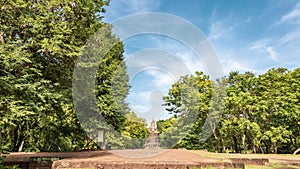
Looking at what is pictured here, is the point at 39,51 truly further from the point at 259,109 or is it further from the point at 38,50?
the point at 259,109

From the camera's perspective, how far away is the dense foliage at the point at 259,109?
798 inches

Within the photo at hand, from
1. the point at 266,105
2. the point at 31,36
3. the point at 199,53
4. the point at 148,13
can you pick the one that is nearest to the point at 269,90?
the point at 266,105

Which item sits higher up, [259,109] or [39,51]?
[39,51]

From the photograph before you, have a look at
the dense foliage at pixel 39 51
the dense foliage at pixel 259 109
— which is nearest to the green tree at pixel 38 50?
the dense foliage at pixel 39 51

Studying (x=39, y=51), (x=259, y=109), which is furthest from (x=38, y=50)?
(x=259, y=109)

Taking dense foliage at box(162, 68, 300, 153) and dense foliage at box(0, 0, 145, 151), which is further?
dense foliage at box(162, 68, 300, 153)

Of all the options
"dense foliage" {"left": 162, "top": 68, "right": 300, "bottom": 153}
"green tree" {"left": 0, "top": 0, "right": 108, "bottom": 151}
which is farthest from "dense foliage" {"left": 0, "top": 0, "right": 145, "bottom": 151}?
"dense foliage" {"left": 162, "top": 68, "right": 300, "bottom": 153}

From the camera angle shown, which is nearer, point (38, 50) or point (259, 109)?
point (38, 50)

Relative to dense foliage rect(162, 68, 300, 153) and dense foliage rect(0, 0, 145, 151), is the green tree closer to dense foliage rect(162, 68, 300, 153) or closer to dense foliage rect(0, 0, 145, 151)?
dense foliage rect(0, 0, 145, 151)

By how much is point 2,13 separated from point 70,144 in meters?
14.0

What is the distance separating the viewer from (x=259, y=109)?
2111 centimetres

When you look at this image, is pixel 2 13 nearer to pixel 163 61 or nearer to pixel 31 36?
pixel 31 36

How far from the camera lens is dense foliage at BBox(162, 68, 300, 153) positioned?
66.5 feet

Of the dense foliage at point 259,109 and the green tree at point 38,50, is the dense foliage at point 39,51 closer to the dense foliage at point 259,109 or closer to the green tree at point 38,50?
the green tree at point 38,50
